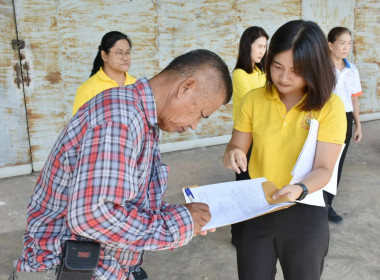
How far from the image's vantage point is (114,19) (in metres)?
5.05

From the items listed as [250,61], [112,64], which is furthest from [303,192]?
[112,64]

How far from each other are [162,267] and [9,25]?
3.19 meters

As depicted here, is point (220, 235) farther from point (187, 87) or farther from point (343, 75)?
point (187, 87)

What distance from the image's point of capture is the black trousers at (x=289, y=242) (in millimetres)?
Answer: 1780

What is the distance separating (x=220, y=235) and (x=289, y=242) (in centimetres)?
177

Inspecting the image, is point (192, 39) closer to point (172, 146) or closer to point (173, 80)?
point (172, 146)

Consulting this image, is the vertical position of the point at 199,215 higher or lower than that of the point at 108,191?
lower

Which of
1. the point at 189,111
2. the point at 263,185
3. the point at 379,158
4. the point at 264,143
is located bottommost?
the point at 379,158

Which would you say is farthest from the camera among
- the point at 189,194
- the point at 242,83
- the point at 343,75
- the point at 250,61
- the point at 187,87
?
the point at 343,75

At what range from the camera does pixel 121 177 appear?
1.06m

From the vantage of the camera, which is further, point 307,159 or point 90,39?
point 90,39

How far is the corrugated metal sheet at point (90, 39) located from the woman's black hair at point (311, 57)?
3.66 metres

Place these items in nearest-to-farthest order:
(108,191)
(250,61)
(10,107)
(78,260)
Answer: (108,191)
(78,260)
(250,61)
(10,107)

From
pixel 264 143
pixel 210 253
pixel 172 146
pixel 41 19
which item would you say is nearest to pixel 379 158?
pixel 172 146
